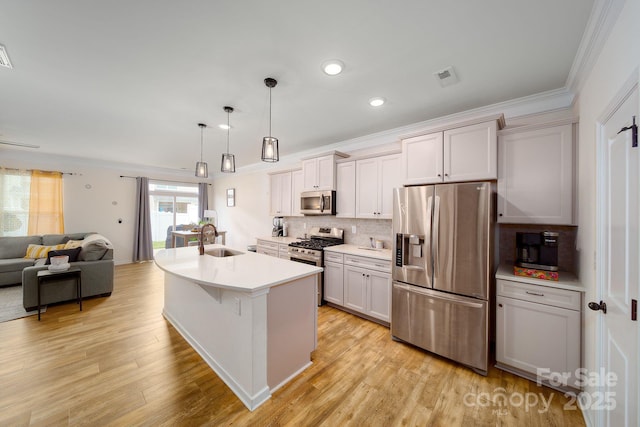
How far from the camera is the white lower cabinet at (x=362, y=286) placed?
2.94 metres

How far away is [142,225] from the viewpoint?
6.41 m

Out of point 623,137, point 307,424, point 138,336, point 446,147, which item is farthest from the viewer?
point 138,336

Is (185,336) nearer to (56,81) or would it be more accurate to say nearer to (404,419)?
(404,419)

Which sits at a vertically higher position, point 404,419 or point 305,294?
point 305,294

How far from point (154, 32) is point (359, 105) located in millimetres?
1933

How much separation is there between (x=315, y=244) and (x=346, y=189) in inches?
40.4

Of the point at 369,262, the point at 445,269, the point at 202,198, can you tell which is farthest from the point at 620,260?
the point at 202,198

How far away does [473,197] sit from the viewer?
2.17 metres

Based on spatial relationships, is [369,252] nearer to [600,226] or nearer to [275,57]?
[600,226]

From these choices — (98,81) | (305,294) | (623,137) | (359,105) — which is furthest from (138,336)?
(623,137)

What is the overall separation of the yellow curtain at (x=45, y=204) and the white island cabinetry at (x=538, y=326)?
818 centimetres

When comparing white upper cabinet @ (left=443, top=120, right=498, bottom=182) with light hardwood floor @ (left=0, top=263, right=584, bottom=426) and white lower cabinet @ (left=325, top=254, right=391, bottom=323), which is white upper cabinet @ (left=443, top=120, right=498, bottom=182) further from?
light hardwood floor @ (left=0, top=263, right=584, bottom=426)

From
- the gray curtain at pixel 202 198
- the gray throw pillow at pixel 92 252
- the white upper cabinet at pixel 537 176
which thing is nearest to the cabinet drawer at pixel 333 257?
the white upper cabinet at pixel 537 176

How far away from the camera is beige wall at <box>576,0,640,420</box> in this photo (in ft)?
3.84
